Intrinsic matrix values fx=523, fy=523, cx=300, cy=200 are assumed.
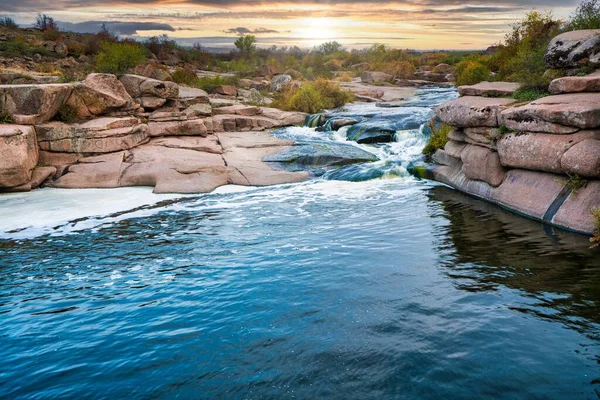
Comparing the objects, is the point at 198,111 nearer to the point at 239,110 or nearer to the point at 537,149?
the point at 239,110

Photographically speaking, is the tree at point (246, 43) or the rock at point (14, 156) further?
the tree at point (246, 43)

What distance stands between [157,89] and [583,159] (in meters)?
15.3

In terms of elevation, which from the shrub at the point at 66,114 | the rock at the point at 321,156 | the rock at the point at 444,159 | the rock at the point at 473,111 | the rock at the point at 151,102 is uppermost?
the rock at the point at 473,111

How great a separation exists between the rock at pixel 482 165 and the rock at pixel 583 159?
2269 mm

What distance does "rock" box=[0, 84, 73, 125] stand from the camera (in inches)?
643

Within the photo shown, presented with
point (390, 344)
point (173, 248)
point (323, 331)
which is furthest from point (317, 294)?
point (173, 248)

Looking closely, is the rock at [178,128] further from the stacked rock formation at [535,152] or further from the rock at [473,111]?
the stacked rock formation at [535,152]

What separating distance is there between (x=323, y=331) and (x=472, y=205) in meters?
7.69

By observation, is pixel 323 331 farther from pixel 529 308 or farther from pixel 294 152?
pixel 294 152

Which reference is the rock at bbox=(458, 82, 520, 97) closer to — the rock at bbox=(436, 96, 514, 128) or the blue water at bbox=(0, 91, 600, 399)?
the rock at bbox=(436, 96, 514, 128)

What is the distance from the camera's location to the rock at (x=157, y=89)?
2023cm

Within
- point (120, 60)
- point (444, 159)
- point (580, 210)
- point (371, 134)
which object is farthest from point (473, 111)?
point (120, 60)

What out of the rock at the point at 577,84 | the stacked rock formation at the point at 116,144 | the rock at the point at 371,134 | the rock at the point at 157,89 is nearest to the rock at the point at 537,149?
the rock at the point at 577,84

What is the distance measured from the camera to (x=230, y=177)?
16.2 m
